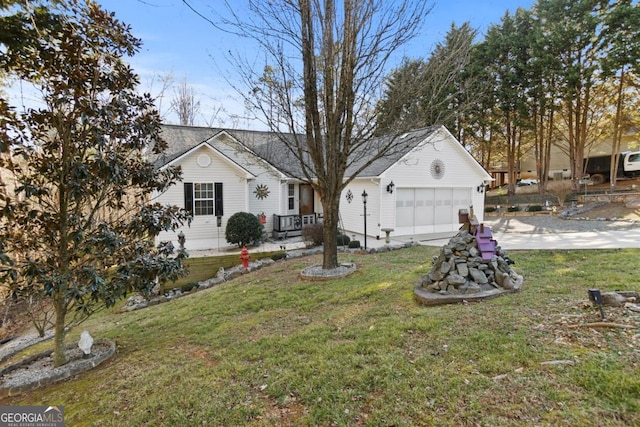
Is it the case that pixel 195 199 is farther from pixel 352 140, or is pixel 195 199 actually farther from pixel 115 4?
pixel 115 4

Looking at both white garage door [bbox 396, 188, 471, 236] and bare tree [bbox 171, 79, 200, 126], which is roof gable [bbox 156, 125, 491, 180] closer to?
white garage door [bbox 396, 188, 471, 236]

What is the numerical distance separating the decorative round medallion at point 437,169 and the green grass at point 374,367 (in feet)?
29.3

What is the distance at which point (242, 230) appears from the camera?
41.4ft

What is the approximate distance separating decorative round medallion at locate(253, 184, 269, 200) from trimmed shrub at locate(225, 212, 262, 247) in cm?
209

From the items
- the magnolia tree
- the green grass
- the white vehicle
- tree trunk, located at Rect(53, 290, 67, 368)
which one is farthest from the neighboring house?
the white vehicle

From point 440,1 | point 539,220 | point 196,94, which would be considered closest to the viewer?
point 440,1

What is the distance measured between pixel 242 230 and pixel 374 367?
33.3ft

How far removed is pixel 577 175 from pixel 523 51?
28.3 ft

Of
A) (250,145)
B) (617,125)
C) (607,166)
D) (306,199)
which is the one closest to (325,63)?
(250,145)

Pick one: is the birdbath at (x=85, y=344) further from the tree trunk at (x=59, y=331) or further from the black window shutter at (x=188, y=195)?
the black window shutter at (x=188, y=195)

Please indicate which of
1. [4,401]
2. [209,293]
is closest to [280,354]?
[4,401]

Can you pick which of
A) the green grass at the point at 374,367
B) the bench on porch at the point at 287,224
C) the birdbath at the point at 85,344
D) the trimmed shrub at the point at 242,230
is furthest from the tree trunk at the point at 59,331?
the bench on porch at the point at 287,224

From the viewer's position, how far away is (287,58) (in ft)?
22.4

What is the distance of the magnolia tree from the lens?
3.80 metres
